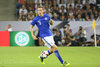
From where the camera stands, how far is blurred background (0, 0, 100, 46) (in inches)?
855

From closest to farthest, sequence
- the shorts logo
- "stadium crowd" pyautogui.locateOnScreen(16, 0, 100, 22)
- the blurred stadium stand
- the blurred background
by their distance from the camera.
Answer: the shorts logo < the blurred background < "stadium crowd" pyautogui.locateOnScreen(16, 0, 100, 22) < the blurred stadium stand

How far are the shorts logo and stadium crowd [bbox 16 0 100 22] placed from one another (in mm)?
1500

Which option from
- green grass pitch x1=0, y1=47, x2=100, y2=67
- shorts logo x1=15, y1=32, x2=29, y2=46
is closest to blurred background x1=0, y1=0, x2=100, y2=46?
shorts logo x1=15, y1=32, x2=29, y2=46

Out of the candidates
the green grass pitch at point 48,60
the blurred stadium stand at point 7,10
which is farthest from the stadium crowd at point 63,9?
the green grass pitch at point 48,60

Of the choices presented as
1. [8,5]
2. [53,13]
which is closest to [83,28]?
[53,13]

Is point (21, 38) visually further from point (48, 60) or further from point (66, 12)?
point (48, 60)

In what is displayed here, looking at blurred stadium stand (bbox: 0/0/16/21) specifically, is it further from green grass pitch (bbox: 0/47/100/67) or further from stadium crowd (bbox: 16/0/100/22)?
green grass pitch (bbox: 0/47/100/67)

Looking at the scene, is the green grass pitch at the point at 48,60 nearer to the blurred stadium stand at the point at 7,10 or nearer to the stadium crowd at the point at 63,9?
the stadium crowd at the point at 63,9

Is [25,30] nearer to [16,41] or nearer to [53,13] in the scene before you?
[16,41]

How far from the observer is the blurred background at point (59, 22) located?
21.7 m

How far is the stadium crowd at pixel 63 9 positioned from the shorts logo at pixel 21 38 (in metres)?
1.50

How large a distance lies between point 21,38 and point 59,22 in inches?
119

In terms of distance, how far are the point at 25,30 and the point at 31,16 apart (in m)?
1.34

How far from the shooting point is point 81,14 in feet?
76.9
